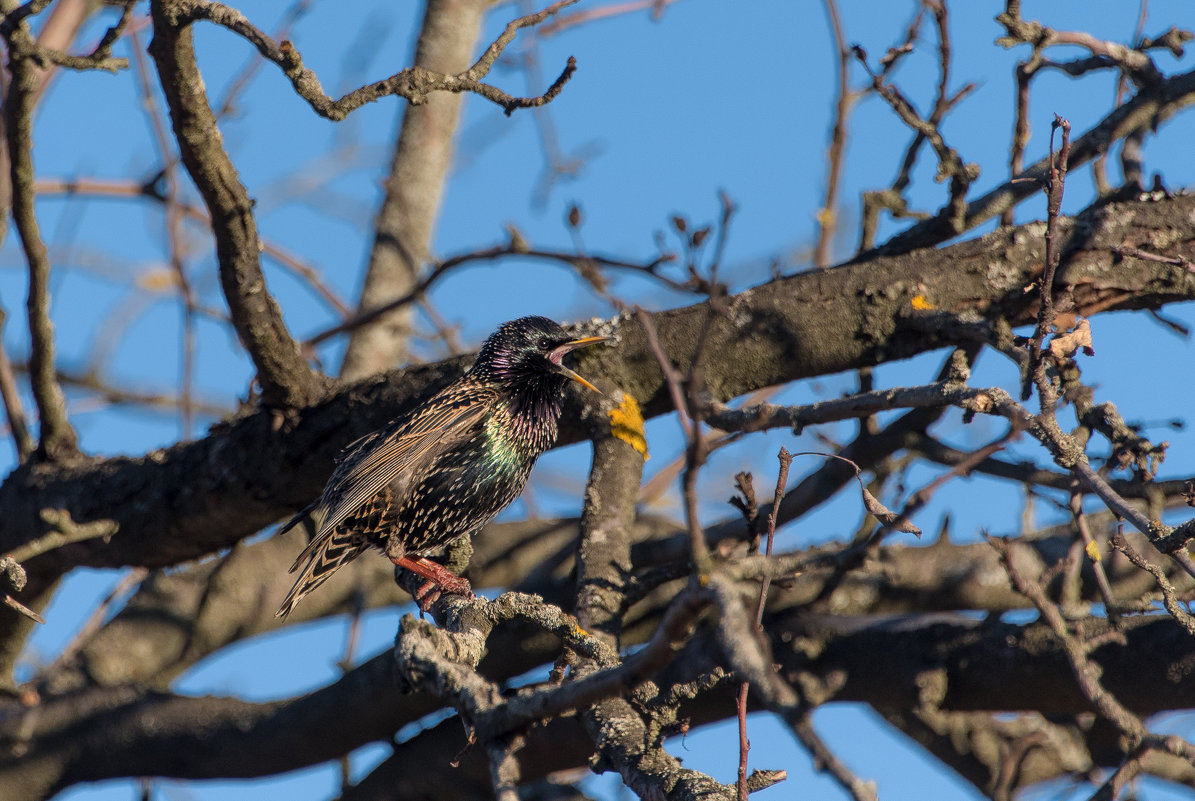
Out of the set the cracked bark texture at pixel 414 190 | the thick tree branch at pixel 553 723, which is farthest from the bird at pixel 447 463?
the cracked bark texture at pixel 414 190

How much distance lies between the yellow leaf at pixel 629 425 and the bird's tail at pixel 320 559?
1.06m

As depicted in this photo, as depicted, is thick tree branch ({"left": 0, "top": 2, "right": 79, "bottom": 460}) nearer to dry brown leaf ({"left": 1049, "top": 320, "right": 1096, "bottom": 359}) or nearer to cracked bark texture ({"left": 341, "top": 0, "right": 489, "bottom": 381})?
cracked bark texture ({"left": 341, "top": 0, "right": 489, "bottom": 381})

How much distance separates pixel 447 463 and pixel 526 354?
1.70 ft

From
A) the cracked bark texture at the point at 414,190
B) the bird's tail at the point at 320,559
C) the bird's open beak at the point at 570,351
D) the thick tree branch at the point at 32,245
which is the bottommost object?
the bird's tail at the point at 320,559

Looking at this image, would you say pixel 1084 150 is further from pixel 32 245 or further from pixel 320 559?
pixel 32 245

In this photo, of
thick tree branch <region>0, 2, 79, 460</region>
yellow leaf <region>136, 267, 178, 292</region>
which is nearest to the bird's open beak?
thick tree branch <region>0, 2, 79, 460</region>

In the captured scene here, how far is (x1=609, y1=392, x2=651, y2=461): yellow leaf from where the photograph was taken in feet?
13.0

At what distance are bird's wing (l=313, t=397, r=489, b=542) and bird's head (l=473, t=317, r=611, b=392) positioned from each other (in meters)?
0.20

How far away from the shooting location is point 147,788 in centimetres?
491

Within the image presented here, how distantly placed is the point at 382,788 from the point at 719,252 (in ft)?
10.8

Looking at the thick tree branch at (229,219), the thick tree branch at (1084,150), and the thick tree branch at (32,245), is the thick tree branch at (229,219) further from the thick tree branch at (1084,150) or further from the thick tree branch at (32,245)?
the thick tree branch at (1084,150)

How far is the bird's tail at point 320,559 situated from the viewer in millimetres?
4027

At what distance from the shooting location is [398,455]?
13.3ft

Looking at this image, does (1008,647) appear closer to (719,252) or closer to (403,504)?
(403,504)
